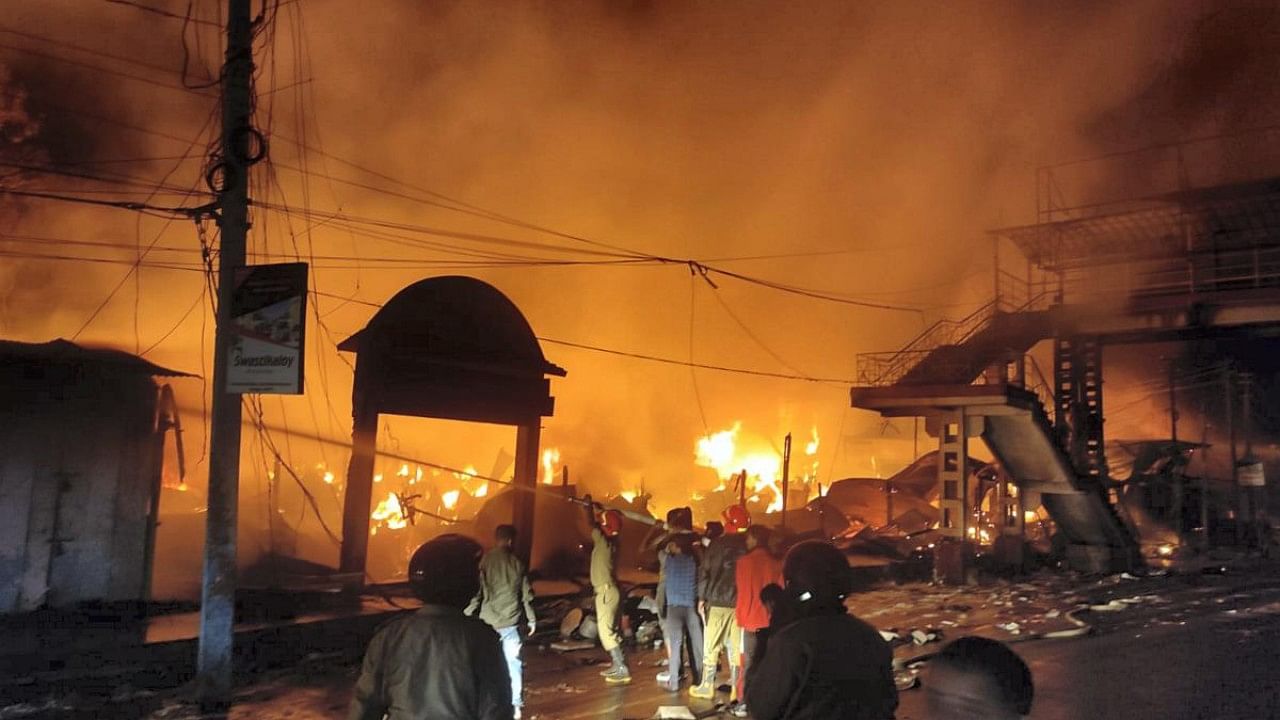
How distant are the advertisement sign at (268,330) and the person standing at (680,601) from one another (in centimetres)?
433

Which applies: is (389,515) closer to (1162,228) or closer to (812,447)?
(1162,228)

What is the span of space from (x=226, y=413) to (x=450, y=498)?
57.8 feet

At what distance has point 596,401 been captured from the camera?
135 ft

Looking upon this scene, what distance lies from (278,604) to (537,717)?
5.35 m

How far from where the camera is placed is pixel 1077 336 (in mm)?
25734

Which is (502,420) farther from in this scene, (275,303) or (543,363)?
(275,303)

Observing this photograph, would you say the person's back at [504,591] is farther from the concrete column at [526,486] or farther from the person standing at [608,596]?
the concrete column at [526,486]

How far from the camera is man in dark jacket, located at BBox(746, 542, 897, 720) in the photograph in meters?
2.90

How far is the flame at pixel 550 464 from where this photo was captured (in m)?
30.9

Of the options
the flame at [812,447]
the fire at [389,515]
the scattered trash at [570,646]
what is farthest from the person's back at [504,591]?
the flame at [812,447]

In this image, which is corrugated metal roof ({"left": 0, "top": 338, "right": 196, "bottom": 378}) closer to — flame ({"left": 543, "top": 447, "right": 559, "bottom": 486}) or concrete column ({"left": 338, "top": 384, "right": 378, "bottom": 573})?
concrete column ({"left": 338, "top": 384, "right": 378, "bottom": 573})

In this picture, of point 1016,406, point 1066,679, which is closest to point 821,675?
point 1066,679

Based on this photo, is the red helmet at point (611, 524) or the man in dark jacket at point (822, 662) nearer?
the man in dark jacket at point (822, 662)

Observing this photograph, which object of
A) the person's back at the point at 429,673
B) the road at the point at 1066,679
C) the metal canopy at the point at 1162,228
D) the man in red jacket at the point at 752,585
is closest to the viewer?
the person's back at the point at 429,673
